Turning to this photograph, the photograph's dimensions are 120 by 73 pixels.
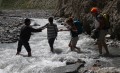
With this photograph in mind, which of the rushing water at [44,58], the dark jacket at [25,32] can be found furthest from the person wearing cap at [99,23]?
the dark jacket at [25,32]

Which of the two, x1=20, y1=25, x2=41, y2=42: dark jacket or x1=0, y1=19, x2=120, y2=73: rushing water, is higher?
x1=20, y1=25, x2=41, y2=42: dark jacket

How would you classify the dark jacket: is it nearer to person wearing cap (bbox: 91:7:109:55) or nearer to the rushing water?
the rushing water

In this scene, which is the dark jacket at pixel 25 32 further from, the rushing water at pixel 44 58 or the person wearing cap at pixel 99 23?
the person wearing cap at pixel 99 23

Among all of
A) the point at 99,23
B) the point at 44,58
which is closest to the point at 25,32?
the point at 44,58

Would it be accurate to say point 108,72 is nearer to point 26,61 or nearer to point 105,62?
point 105,62

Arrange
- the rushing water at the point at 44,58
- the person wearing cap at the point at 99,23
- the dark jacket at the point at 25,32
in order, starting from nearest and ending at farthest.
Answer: the rushing water at the point at 44,58
the person wearing cap at the point at 99,23
the dark jacket at the point at 25,32

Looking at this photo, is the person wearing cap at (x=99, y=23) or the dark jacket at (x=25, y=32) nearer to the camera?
the person wearing cap at (x=99, y=23)

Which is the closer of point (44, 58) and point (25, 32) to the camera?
point (25, 32)

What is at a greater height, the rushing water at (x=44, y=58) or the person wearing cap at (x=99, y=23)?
the person wearing cap at (x=99, y=23)

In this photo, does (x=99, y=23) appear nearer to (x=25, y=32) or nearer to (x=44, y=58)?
(x=44, y=58)

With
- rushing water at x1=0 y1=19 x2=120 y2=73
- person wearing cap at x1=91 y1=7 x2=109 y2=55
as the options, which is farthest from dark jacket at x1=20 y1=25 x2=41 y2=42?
person wearing cap at x1=91 y1=7 x2=109 y2=55

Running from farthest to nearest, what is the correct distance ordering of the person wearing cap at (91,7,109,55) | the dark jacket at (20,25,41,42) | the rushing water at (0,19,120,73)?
the dark jacket at (20,25,41,42) → the person wearing cap at (91,7,109,55) → the rushing water at (0,19,120,73)

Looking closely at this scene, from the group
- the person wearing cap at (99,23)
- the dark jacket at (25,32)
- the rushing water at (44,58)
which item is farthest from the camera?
the dark jacket at (25,32)

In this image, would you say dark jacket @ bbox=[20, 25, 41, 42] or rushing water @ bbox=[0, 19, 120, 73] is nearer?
rushing water @ bbox=[0, 19, 120, 73]
